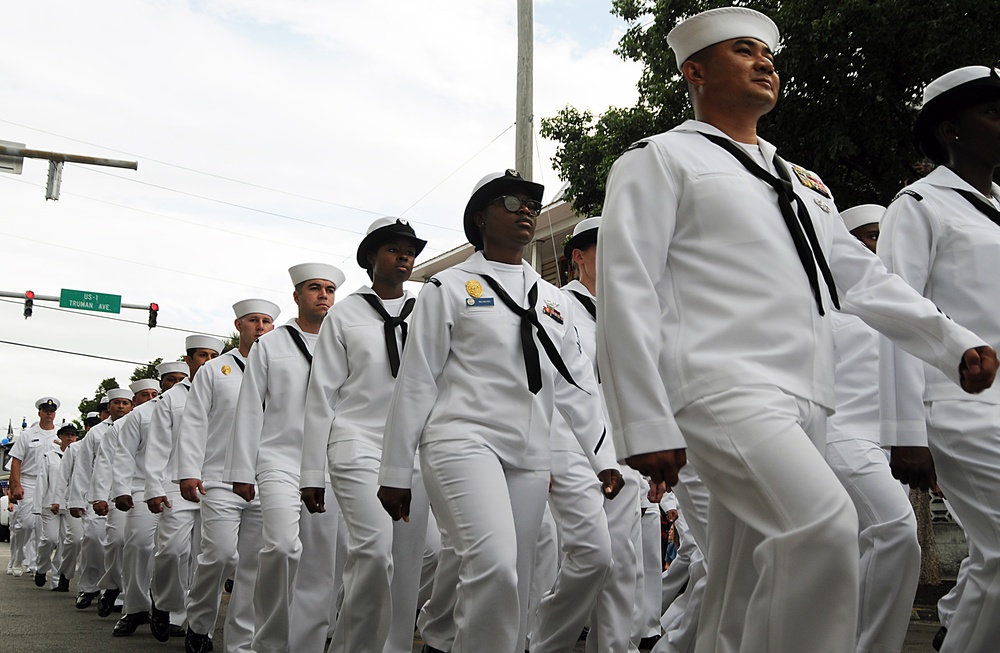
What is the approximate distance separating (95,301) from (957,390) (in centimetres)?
3308

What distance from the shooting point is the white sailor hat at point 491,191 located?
20.9ft

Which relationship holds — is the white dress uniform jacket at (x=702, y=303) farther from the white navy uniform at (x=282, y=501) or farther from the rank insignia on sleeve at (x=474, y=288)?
the white navy uniform at (x=282, y=501)

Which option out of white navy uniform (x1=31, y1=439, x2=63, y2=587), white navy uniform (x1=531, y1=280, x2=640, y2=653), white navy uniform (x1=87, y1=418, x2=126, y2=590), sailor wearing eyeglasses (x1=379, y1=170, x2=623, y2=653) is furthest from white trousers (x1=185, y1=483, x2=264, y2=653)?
white navy uniform (x1=31, y1=439, x2=63, y2=587)

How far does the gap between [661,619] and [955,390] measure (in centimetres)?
468

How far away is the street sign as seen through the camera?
3441 centimetres

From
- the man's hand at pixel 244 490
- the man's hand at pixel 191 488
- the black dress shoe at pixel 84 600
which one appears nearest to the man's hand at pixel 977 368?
the man's hand at pixel 244 490

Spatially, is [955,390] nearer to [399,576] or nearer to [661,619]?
[399,576]

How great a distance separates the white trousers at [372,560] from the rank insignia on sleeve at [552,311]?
1.28 m

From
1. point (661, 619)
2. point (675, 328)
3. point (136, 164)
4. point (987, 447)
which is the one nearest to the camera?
point (675, 328)

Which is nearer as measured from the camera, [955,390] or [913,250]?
[955,390]

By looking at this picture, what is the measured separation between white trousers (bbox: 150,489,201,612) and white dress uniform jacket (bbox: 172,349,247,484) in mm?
501

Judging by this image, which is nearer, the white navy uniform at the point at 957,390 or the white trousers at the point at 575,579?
the white navy uniform at the point at 957,390

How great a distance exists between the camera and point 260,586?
7539mm

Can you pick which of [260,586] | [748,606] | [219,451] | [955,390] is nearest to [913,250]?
[955,390]
